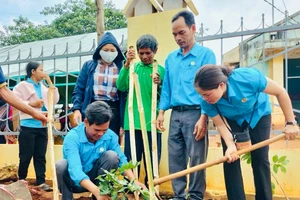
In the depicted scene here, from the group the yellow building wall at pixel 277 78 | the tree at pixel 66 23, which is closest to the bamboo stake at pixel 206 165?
the yellow building wall at pixel 277 78

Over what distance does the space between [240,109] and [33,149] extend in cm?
261

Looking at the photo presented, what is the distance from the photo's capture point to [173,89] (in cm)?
318

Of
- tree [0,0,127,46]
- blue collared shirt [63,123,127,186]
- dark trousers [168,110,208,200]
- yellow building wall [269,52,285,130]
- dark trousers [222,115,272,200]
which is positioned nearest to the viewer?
blue collared shirt [63,123,127,186]

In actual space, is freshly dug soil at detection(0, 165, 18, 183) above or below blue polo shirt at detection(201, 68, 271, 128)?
below

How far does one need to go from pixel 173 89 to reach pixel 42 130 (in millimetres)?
1926

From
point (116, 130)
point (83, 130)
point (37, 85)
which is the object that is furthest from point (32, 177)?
point (83, 130)

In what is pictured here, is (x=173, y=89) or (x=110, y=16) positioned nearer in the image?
(x=173, y=89)

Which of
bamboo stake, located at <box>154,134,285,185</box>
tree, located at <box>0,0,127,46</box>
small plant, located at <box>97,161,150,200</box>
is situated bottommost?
small plant, located at <box>97,161,150,200</box>

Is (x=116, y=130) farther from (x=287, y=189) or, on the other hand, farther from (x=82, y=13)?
(x=82, y=13)

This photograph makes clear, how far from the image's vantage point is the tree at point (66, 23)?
25.1 meters

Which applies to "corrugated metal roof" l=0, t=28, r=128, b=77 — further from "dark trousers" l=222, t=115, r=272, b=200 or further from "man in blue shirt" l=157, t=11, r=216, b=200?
"dark trousers" l=222, t=115, r=272, b=200

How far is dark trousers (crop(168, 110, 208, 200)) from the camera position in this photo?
9.67 ft

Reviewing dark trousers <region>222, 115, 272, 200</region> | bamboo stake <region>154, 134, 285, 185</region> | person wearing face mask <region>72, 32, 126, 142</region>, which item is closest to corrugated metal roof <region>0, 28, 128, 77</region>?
person wearing face mask <region>72, 32, 126, 142</region>

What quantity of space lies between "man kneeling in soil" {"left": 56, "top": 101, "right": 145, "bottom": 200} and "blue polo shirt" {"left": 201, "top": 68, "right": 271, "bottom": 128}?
0.76 m
